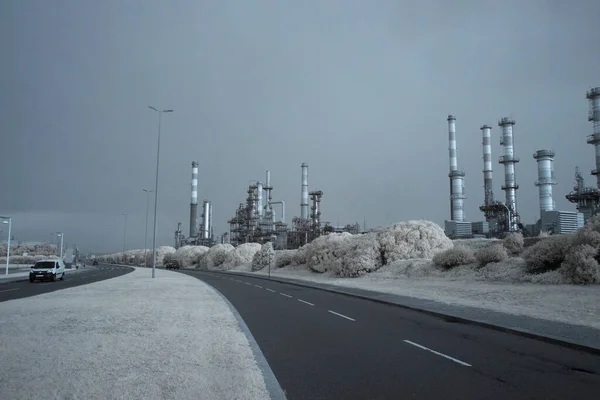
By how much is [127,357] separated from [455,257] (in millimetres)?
26787

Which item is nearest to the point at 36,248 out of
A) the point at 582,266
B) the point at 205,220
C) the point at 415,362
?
the point at 205,220

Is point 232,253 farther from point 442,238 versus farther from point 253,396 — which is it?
point 253,396

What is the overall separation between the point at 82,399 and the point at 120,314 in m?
8.04

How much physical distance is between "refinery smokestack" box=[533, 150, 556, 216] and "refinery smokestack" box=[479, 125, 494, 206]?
7565 mm

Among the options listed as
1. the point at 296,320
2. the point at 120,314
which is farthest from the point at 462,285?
the point at 120,314

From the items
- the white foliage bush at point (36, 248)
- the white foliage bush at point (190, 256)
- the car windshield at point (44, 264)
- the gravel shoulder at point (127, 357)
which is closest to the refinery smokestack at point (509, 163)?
the white foliage bush at point (190, 256)

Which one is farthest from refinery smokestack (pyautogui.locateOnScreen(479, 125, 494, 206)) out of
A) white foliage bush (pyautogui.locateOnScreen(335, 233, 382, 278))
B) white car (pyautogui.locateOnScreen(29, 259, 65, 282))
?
white car (pyautogui.locateOnScreen(29, 259, 65, 282))

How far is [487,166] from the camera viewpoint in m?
78.6

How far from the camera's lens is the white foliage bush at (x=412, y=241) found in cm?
3962

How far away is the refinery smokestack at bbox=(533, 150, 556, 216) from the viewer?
232ft

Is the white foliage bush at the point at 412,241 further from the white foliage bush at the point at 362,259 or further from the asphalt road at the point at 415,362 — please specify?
the asphalt road at the point at 415,362

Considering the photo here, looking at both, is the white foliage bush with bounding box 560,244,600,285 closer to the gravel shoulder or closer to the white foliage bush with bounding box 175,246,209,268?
the gravel shoulder

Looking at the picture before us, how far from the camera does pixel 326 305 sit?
711 inches

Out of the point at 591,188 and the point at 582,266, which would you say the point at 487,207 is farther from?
the point at 582,266
